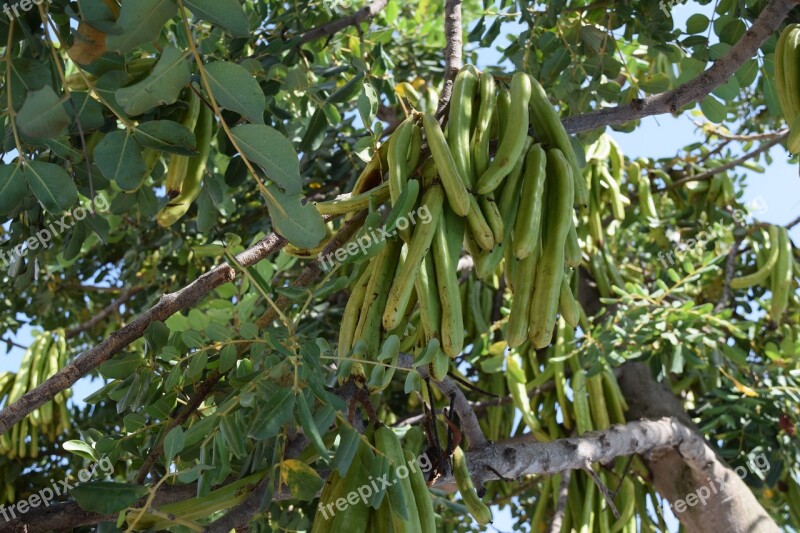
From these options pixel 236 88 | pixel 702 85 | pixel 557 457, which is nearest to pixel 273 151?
pixel 236 88

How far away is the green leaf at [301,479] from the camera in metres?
0.97

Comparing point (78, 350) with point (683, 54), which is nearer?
point (683, 54)

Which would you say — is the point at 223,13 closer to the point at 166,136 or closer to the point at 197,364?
the point at 166,136

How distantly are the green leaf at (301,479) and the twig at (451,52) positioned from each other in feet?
2.00

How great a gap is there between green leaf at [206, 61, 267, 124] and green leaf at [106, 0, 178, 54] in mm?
104

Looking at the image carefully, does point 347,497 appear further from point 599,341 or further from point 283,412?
point 599,341

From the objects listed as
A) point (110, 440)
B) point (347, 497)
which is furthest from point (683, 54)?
point (110, 440)

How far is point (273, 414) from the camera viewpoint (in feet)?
3.00

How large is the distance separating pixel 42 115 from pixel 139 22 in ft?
0.47

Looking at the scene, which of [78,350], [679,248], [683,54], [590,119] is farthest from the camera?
[78,350]

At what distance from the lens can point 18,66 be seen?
3.23 ft

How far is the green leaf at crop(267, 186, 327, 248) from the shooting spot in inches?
37.8

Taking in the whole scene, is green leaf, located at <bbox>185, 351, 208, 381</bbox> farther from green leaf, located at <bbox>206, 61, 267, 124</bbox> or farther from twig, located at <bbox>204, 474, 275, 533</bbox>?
green leaf, located at <bbox>206, 61, 267, 124</bbox>

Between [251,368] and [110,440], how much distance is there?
24 centimetres
